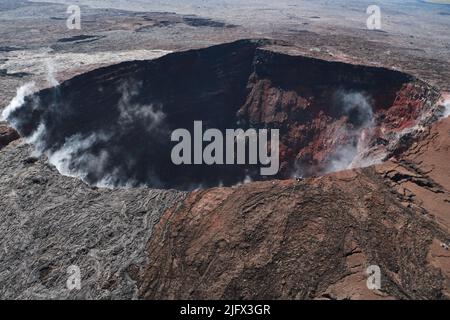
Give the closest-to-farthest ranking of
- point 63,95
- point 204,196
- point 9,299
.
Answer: point 9,299, point 204,196, point 63,95

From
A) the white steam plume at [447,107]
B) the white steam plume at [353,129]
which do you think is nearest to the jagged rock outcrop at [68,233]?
the white steam plume at [353,129]

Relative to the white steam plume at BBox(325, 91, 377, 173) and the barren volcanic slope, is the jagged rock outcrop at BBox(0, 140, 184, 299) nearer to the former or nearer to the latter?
the barren volcanic slope

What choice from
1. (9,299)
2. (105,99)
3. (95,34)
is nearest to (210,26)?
(95,34)

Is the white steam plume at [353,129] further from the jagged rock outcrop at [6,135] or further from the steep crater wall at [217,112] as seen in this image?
the jagged rock outcrop at [6,135]

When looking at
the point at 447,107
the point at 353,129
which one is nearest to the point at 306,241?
the point at 447,107

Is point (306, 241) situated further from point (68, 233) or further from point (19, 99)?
point (19, 99)
